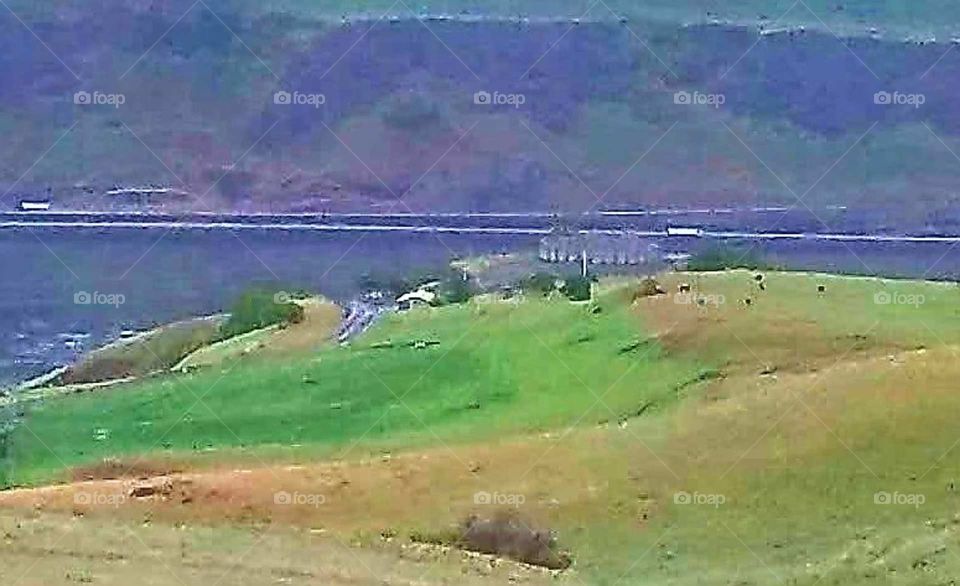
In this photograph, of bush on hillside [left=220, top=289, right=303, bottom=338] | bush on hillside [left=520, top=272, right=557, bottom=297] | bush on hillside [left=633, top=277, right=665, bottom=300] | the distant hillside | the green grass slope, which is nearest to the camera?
the green grass slope

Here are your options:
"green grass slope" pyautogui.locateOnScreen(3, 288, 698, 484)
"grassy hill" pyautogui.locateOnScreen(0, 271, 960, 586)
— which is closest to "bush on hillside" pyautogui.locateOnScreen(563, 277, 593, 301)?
"grassy hill" pyautogui.locateOnScreen(0, 271, 960, 586)

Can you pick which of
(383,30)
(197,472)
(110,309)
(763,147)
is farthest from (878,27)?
(197,472)

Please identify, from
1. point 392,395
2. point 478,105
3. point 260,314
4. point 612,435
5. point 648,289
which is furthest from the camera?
point 478,105

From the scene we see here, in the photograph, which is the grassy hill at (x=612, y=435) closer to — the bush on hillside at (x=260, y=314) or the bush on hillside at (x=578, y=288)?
the bush on hillside at (x=578, y=288)

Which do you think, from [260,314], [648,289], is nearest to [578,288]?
[648,289]

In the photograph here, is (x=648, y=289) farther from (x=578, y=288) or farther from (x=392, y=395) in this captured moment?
(x=578, y=288)

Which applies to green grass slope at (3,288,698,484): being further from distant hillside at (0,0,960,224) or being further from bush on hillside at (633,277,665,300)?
distant hillside at (0,0,960,224)

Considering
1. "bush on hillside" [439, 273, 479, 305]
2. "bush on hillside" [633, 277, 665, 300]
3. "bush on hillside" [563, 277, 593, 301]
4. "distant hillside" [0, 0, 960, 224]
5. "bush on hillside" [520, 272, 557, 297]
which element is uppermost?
"distant hillside" [0, 0, 960, 224]
